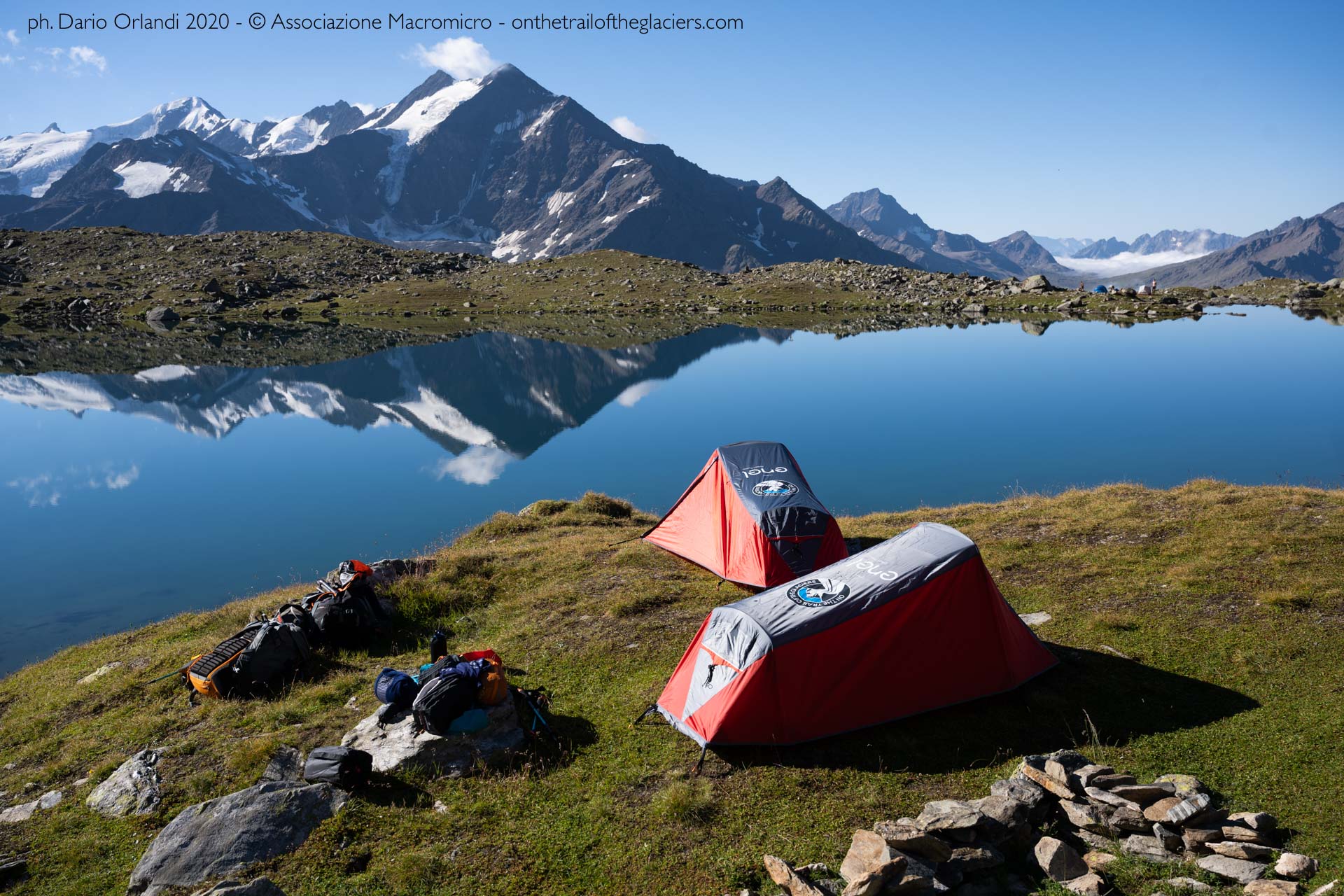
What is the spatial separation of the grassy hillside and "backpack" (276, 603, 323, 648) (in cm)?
79

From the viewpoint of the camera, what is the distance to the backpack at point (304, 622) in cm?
1490

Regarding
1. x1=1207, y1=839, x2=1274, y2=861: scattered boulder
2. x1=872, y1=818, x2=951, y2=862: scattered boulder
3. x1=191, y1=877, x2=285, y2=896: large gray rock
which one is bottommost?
x1=1207, y1=839, x2=1274, y2=861: scattered boulder

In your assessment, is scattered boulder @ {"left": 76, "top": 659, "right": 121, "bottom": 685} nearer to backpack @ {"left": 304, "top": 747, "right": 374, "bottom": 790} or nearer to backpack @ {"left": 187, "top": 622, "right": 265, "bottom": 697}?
backpack @ {"left": 187, "top": 622, "right": 265, "bottom": 697}

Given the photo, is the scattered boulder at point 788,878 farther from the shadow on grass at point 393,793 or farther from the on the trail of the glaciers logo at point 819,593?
the shadow on grass at point 393,793

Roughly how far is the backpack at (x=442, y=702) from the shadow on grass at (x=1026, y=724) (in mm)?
3960

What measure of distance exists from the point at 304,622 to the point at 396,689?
4690 mm

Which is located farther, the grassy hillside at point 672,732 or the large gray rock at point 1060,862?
the grassy hillside at point 672,732

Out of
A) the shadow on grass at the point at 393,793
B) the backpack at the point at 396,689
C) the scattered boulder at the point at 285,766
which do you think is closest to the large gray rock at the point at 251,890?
the shadow on grass at the point at 393,793

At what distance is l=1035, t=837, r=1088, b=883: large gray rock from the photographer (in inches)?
320

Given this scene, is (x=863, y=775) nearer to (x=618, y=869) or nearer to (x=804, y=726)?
(x=804, y=726)

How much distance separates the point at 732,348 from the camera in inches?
3002

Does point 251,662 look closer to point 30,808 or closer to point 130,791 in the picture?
point 130,791

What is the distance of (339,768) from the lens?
397 inches

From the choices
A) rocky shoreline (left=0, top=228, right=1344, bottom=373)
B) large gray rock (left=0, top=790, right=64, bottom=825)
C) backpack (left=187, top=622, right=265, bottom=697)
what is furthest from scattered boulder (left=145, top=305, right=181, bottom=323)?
large gray rock (left=0, top=790, right=64, bottom=825)
